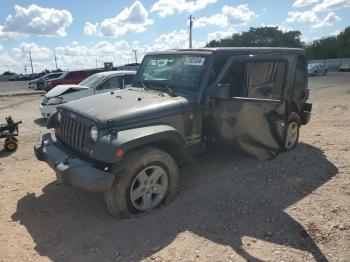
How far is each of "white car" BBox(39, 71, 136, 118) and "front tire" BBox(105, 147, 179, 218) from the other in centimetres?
738

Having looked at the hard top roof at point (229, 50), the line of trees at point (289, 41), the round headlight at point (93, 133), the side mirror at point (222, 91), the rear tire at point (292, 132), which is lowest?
the rear tire at point (292, 132)

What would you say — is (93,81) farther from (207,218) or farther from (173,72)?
(207,218)

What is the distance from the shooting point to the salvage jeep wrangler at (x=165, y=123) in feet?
13.4

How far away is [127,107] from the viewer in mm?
4508

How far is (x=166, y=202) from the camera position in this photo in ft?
15.1

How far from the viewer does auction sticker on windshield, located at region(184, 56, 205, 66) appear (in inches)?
202

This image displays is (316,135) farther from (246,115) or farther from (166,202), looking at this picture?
(166,202)

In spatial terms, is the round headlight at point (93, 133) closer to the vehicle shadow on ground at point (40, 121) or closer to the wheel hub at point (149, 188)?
the wheel hub at point (149, 188)

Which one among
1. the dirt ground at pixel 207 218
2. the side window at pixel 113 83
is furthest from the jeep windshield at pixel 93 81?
the dirt ground at pixel 207 218

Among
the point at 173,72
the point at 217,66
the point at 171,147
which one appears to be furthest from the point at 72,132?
the point at 217,66

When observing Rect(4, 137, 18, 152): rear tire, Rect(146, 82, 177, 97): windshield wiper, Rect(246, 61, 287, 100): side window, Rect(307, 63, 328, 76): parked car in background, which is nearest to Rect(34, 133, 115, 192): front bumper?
Rect(146, 82, 177, 97): windshield wiper

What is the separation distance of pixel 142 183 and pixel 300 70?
4295mm

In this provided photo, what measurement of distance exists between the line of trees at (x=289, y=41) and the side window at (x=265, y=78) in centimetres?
6443

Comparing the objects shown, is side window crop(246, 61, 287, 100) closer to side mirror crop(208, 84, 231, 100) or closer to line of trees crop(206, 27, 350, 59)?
side mirror crop(208, 84, 231, 100)
